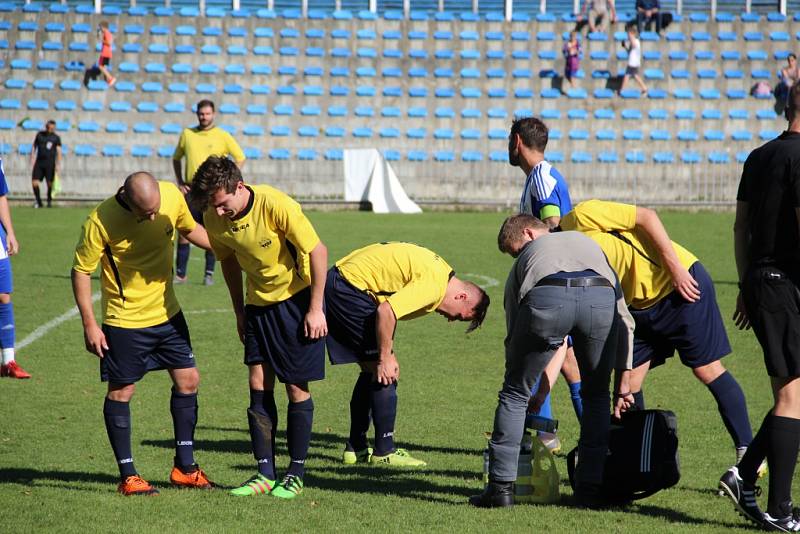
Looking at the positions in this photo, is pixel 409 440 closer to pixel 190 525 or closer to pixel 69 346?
pixel 190 525

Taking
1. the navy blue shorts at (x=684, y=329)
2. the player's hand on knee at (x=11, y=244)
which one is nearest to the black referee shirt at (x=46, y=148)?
the player's hand on knee at (x=11, y=244)

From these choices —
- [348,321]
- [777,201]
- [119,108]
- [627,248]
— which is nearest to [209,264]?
[348,321]

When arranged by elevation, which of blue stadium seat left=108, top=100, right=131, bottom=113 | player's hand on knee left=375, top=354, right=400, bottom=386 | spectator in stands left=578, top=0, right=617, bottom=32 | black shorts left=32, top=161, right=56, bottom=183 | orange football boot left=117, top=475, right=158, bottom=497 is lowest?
orange football boot left=117, top=475, right=158, bottom=497

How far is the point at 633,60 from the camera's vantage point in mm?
29953

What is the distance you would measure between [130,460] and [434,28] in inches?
1088

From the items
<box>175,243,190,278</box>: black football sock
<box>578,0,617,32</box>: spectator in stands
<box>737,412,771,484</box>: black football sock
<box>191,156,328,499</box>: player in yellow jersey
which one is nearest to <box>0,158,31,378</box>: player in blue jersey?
<box>191,156,328,499</box>: player in yellow jersey

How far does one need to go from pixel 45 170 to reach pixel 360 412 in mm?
20539

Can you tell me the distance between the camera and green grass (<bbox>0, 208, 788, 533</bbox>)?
525 centimetres

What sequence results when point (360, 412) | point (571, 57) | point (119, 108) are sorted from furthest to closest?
point (571, 57)
point (119, 108)
point (360, 412)

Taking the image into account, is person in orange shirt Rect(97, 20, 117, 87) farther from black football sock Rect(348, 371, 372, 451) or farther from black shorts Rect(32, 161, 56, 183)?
→ black football sock Rect(348, 371, 372, 451)

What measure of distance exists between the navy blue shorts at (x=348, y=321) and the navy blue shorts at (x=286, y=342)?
0.40 m

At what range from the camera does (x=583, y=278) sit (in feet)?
16.6

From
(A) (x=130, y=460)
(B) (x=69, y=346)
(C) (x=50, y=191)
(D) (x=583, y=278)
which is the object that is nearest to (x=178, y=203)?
(A) (x=130, y=460)

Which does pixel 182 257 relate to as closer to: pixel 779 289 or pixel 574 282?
pixel 574 282
